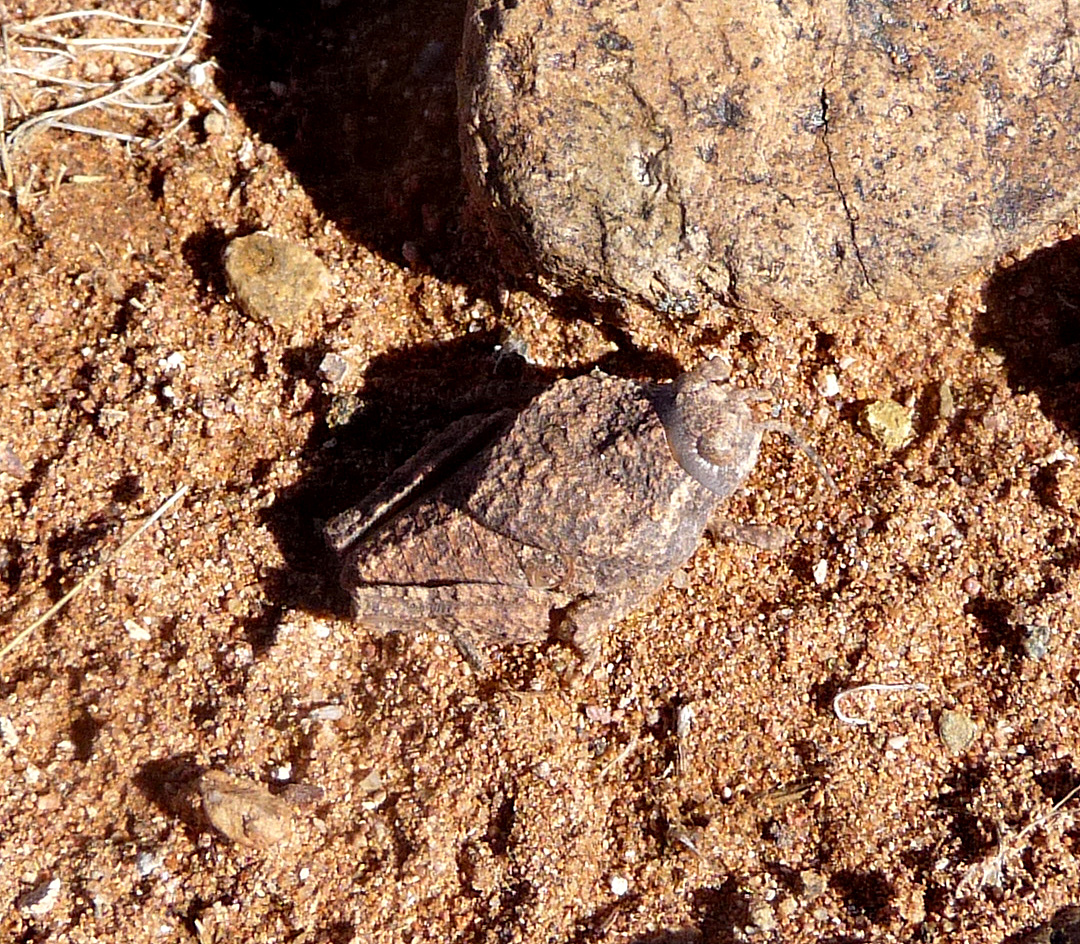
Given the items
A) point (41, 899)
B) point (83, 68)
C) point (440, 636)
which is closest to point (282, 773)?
point (440, 636)

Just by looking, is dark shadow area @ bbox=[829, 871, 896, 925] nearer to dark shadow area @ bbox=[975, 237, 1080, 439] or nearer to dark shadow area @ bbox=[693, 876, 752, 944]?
dark shadow area @ bbox=[693, 876, 752, 944]

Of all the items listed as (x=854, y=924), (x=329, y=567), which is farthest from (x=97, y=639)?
(x=854, y=924)

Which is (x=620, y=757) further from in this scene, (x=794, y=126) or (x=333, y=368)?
(x=794, y=126)

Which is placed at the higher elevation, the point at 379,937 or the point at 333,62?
the point at 333,62

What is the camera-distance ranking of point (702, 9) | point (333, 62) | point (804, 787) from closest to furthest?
point (702, 9) → point (804, 787) → point (333, 62)

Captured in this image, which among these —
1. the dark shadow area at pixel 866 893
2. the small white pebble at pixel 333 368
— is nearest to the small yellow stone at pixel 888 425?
the dark shadow area at pixel 866 893

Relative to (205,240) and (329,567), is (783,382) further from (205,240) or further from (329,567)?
(205,240)

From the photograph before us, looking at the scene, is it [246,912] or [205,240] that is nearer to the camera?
[246,912]
